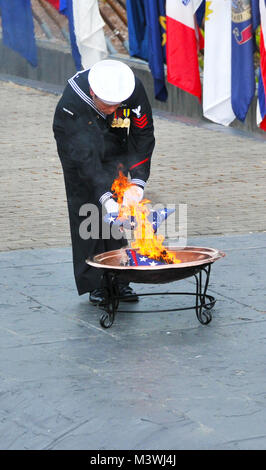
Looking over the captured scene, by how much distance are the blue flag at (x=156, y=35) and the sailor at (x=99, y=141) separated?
7240mm

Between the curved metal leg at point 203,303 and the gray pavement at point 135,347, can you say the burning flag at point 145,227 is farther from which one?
the gray pavement at point 135,347

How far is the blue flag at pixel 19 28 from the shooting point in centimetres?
1644

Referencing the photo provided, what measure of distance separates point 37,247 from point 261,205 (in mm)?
2516

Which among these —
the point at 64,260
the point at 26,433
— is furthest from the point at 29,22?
the point at 26,433

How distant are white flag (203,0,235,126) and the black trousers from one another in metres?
6.37

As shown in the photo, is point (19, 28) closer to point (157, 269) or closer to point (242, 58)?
point (242, 58)

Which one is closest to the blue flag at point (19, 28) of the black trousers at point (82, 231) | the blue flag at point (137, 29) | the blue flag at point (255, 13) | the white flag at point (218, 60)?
the blue flag at point (137, 29)

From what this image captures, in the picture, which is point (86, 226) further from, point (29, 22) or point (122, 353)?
point (29, 22)

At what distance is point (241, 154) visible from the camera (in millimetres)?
12125

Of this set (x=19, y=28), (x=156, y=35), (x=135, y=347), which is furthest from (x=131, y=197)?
(x=19, y=28)

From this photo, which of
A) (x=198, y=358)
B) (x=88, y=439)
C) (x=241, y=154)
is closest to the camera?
(x=88, y=439)

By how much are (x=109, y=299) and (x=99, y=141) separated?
105 cm

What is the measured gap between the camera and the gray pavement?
4.82 metres

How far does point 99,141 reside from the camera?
21.7 ft
